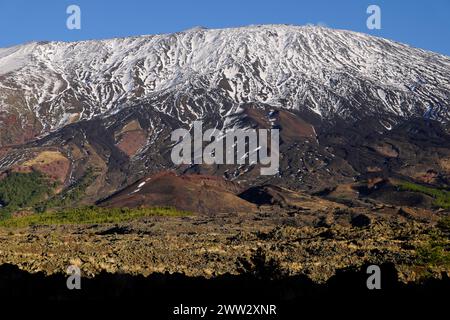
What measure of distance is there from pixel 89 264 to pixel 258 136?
133 m

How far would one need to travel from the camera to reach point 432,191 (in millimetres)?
112688

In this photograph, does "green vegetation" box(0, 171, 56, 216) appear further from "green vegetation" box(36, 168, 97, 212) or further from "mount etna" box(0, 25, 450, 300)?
"green vegetation" box(36, 168, 97, 212)

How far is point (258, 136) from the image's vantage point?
6339 inches

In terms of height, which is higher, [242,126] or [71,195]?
[242,126]

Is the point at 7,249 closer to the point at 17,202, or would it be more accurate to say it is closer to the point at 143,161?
the point at 17,202

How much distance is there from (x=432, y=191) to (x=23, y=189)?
5984 centimetres

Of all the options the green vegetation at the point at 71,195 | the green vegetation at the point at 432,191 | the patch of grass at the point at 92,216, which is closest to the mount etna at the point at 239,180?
the green vegetation at the point at 71,195

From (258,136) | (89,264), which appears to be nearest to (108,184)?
(258,136)

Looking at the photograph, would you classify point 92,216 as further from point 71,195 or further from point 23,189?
point 23,189

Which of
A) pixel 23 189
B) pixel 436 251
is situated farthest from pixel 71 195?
pixel 436 251

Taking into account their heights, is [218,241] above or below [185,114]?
below
